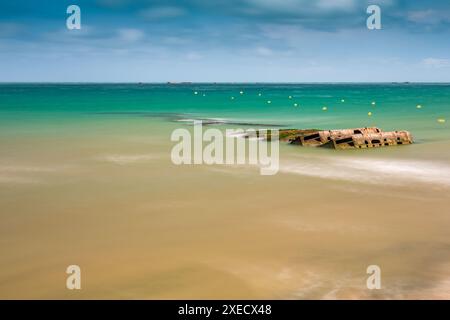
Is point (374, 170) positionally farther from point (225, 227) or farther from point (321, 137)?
point (225, 227)

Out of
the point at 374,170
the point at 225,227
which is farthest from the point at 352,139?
the point at 225,227

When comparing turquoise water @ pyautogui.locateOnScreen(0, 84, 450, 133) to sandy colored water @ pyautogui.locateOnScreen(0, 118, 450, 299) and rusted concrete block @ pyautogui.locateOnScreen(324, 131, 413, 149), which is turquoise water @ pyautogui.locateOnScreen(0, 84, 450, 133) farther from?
sandy colored water @ pyautogui.locateOnScreen(0, 118, 450, 299)

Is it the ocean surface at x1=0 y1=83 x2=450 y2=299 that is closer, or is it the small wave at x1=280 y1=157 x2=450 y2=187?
the ocean surface at x1=0 y1=83 x2=450 y2=299

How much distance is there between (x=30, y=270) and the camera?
34.1 ft

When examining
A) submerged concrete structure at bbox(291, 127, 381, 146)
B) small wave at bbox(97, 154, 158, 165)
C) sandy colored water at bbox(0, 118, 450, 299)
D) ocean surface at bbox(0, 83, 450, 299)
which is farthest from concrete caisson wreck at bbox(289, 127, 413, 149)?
small wave at bbox(97, 154, 158, 165)

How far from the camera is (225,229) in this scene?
1306 centimetres

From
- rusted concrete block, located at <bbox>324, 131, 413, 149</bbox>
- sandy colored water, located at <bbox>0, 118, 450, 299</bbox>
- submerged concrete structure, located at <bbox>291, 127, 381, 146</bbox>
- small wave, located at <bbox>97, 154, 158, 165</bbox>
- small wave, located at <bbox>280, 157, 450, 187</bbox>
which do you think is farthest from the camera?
submerged concrete structure, located at <bbox>291, 127, 381, 146</bbox>

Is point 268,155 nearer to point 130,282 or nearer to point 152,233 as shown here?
point 152,233

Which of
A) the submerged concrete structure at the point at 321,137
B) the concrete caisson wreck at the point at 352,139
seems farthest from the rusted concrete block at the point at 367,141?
the submerged concrete structure at the point at 321,137

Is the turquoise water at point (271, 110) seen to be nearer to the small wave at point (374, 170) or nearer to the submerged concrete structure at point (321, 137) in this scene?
the submerged concrete structure at point (321, 137)

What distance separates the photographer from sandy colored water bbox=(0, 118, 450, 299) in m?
9.71

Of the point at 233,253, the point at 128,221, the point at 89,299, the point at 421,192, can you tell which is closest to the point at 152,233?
the point at 128,221

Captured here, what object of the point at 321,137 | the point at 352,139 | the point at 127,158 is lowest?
the point at 127,158

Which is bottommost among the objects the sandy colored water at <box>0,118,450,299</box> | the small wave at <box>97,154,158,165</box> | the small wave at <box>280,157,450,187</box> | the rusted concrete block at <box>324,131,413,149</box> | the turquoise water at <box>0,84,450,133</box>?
the sandy colored water at <box>0,118,450,299</box>
